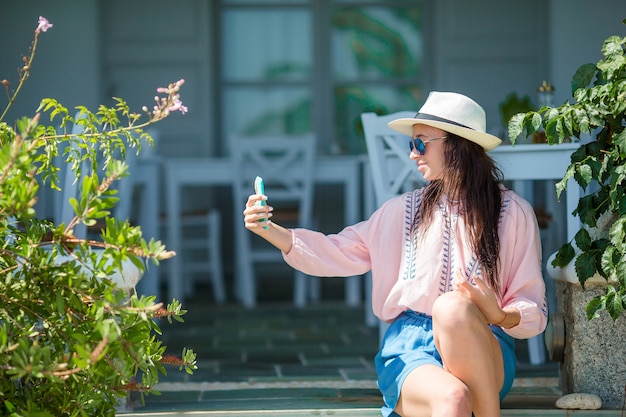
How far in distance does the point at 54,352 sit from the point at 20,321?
3.7 inches

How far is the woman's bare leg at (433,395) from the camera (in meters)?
2.21

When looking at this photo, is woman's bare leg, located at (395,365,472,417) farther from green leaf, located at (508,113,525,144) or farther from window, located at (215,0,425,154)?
window, located at (215,0,425,154)

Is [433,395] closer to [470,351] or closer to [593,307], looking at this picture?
[470,351]

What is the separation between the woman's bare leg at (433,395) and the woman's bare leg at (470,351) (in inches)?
1.5

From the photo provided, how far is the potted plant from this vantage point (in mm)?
2602

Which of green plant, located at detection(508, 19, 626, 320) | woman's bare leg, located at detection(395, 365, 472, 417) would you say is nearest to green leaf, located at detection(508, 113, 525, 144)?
green plant, located at detection(508, 19, 626, 320)

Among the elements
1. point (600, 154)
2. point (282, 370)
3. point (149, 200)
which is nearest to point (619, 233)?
point (600, 154)

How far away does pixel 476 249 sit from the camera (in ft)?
8.25

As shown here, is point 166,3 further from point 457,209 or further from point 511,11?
point 457,209

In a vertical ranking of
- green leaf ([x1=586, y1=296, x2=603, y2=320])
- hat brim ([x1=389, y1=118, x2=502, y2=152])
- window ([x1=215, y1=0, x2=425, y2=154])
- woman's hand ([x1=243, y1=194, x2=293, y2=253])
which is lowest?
green leaf ([x1=586, y1=296, x2=603, y2=320])

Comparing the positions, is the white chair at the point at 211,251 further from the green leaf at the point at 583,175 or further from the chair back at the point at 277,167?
the green leaf at the point at 583,175

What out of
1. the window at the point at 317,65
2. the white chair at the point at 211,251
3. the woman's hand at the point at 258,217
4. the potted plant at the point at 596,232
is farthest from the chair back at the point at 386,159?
the window at the point at 317,65

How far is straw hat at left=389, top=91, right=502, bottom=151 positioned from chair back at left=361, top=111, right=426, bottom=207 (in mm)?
1042

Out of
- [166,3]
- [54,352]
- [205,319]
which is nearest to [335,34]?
[166,3]
